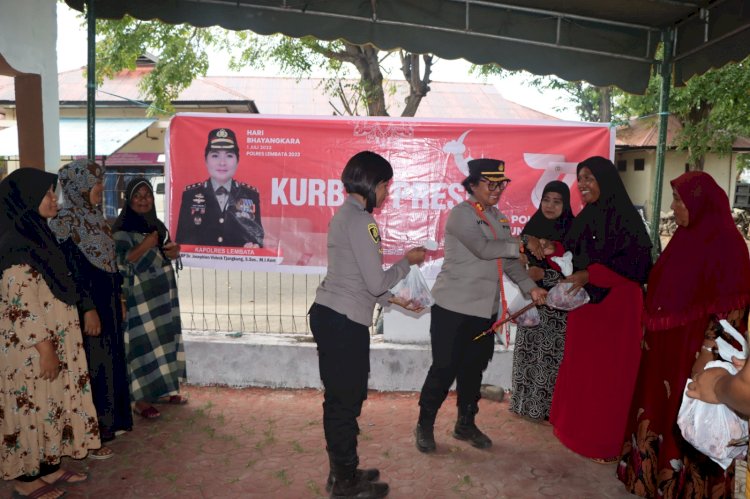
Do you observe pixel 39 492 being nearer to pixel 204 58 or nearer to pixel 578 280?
pixel 578 280

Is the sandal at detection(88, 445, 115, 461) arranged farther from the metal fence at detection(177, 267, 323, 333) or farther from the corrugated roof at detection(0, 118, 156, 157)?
the corrugated roof at detection(0, 118, 156, 157)

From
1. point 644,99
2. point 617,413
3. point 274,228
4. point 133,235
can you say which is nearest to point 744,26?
point 617,413

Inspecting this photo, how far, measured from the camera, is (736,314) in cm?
287

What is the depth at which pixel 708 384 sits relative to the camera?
162 cm

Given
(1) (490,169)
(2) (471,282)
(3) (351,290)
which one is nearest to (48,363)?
(3) (351,290)

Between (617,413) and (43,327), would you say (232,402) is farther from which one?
(617,413)

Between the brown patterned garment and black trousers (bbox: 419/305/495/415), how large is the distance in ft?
6.79

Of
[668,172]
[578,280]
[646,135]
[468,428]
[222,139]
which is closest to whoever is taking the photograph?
[578,280]

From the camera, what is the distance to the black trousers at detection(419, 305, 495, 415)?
3.70m

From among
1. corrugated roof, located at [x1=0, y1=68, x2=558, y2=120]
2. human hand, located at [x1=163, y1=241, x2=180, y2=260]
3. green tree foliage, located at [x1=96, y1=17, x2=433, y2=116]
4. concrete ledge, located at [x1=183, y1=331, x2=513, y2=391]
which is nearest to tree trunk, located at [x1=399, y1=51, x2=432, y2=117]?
green tree foliage, located at [x1=96, y1=17, x2=433, y2=116]

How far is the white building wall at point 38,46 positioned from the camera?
4.36m

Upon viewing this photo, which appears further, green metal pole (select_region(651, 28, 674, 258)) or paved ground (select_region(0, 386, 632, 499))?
green metal pole (select_region(651, 28, 674, 258))

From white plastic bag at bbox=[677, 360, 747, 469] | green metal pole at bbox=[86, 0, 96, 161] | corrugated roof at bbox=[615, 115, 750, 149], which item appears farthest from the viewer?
corrugated roof at bbox=[615, 115, 750, 149]

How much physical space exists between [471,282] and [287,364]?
7.06 feet
